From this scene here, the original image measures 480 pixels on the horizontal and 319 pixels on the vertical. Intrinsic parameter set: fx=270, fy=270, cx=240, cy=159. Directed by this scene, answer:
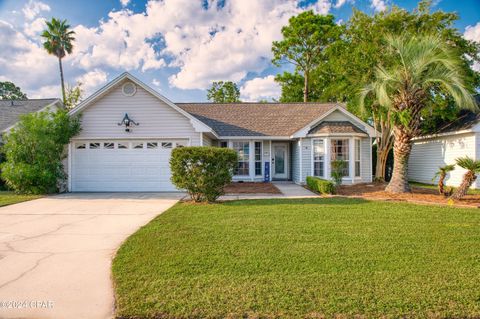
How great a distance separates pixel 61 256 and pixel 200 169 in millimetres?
4836

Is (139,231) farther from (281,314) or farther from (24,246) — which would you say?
(281,314)

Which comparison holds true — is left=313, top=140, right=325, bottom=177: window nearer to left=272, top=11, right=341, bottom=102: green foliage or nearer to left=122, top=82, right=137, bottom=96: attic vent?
left=122, top=82, right=137, bottom=96: attic vent

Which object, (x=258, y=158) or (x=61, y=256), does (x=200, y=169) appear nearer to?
(x=61, y=256)

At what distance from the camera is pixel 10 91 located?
149 ft

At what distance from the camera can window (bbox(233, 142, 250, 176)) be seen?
626 inches

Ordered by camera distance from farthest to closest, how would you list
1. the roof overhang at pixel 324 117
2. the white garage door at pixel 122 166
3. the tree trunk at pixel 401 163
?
the roof overhang at pixel 324 117, the white garage door at pixel 122 166, the tree trunk at pixel 401 163

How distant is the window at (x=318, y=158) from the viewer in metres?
14.4

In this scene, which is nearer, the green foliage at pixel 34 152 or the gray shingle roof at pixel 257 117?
the green foliage at pixel 34 152

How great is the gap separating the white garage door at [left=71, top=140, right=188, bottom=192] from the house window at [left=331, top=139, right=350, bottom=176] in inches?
301

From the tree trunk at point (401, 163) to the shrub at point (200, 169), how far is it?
23.1 feet

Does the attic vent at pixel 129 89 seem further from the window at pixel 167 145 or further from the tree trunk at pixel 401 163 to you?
the tree trunk at pixel 401 163

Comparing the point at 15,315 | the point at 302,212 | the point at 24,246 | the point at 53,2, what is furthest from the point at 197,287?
the point at 53,2

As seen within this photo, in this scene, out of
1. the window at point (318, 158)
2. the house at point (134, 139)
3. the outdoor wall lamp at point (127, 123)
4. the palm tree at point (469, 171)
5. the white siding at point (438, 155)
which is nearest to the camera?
the palm tree at point (469, 171)

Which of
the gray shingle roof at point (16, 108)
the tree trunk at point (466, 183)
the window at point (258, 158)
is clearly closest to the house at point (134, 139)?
the window at point (258, 158)
